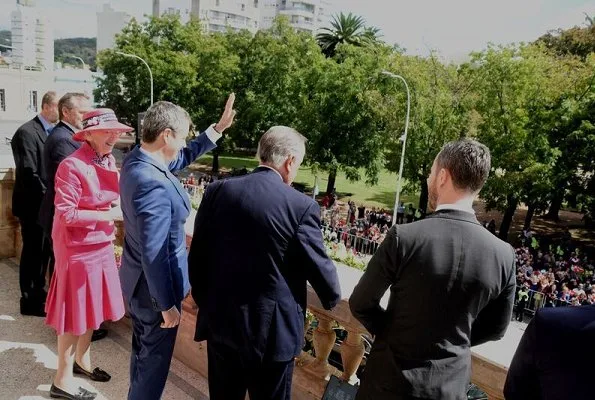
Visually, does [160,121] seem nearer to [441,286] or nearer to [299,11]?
[441,286]

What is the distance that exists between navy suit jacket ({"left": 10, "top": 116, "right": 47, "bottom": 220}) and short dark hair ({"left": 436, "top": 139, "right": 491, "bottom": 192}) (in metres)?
3.70

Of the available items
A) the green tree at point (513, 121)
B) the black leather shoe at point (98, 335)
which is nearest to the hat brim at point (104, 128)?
the black leather shoe at point (98, 335)

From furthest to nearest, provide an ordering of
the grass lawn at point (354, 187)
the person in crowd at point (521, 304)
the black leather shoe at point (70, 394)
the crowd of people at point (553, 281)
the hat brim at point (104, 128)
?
the grass lawn at point (354, 187) < the crowd of people at point (553, 281) < the person in crowd at point (521, 304) < the black leather shoe at point (70, 394) < the hat brim at point (104, 128)

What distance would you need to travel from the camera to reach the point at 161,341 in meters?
2.83

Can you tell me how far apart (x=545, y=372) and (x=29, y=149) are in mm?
4347

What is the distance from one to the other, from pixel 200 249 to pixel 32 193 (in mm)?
2804

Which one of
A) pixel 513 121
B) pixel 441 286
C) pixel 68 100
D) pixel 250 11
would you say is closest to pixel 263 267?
pixel 441 286

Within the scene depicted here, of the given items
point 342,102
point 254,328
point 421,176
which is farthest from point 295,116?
point 254,328

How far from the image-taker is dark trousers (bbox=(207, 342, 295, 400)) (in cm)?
233

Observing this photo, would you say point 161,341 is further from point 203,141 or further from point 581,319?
point 581,319

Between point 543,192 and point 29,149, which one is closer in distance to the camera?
point 29,149

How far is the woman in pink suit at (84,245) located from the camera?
306 centimetres

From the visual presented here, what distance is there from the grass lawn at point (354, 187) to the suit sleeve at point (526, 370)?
105 feet

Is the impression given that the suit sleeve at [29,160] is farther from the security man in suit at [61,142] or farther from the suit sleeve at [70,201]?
the suit sleeve at [70,201]
